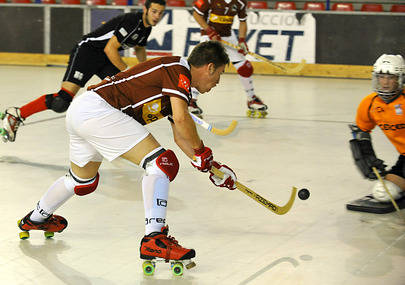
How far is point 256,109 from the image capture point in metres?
6.87

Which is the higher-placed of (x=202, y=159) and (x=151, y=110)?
(x=151, y=110)

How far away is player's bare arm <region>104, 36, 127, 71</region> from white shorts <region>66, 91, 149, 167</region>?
1723mm

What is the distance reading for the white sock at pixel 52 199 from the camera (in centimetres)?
300

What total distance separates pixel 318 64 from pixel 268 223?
7492mm

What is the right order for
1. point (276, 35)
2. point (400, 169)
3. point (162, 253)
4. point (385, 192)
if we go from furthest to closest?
point (276, 35) → point (400, 169) → point (385, 192) → point (162, 253)

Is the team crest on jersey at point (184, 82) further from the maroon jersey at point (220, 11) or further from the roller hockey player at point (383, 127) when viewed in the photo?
the maroon jersey at point (220, 11)

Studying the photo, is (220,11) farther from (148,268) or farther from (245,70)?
(148,268)

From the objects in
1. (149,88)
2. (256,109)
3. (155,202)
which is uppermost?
(149,88)

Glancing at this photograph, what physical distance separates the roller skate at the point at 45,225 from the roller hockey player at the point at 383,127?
5.43ft

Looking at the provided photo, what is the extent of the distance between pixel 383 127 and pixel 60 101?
2.45 m

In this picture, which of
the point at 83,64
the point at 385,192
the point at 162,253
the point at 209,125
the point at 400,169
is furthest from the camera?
the point at 83,64

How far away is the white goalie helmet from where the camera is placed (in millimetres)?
3547

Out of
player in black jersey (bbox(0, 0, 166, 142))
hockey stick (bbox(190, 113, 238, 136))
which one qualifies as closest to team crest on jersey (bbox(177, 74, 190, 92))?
→ hockey stick (bbox(190, 113, 238, 136))

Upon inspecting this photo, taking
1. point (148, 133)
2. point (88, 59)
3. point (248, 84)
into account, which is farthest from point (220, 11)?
point (148, 133)
